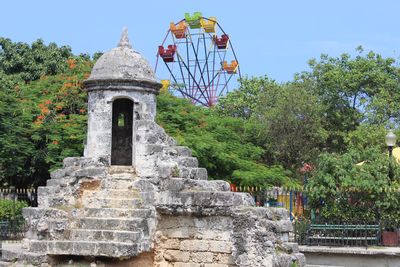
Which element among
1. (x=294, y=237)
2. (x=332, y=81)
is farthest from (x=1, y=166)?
(x=332, y=81)

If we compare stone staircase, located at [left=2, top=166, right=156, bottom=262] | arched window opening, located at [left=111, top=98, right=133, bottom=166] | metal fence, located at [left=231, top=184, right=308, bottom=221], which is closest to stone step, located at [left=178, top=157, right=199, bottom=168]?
stone staircase, located at [left=2, top=166, right=156, bottom=262]

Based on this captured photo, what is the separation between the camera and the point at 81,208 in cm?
1245

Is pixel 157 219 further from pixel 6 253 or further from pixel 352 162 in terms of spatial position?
pixel 352 162

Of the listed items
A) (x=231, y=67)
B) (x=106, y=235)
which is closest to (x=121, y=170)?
(x=106, y=235)

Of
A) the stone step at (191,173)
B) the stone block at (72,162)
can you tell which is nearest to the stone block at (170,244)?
the stone step at (191,173)

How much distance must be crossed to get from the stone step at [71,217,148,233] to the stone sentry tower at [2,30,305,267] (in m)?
0.02

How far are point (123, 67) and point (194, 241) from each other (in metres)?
3.72

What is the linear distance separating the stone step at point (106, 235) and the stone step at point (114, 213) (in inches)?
17.6

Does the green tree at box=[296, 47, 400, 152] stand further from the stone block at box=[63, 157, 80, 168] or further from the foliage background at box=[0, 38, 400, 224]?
the stone block at box=[63, 157, 80, 168]

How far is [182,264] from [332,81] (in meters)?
19.8

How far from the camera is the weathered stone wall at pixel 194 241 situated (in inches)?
469

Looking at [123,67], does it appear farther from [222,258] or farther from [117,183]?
[222,258]

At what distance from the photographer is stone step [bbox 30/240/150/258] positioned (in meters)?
11.3

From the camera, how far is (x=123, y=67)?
1312 cm
